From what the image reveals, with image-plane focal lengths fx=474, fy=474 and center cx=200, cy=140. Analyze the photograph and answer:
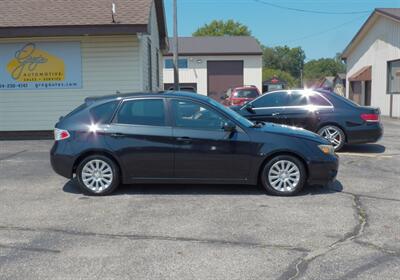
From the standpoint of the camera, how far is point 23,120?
14.0 meters

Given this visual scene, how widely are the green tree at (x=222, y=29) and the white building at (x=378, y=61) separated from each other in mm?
59374

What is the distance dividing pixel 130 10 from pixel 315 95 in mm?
5949

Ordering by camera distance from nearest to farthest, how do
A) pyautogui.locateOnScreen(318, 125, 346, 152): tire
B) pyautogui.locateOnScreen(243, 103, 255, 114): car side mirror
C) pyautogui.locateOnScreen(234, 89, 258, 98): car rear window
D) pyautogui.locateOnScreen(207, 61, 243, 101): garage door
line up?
pyautogui.locateOnScreen(318, 125, 346, 152): tire
pyautogui.locateOnScreen(243, 103, 255, 114): car side mirror
pyautogui.locateOnScreen(234, 89, 258, 98): car rear window
pyautogui.locateOnScreen(207, 61, 243, 101): garage door

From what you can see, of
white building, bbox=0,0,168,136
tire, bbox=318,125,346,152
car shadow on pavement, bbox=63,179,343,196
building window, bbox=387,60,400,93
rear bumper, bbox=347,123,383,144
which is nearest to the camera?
car shadow on pavement, bbox=63,179,343,196

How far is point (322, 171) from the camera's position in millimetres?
7094

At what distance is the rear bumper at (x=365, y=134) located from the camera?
11023 millimetres

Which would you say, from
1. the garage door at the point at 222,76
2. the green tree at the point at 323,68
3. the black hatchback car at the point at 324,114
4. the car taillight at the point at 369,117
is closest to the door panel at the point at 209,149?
the black hatchback car at the point at 324,114

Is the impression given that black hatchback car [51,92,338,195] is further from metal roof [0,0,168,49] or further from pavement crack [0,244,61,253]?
metal roof [0,0,168,49]

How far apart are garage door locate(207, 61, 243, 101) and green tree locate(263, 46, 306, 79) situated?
102 m

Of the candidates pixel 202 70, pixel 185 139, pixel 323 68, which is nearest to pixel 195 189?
pixel 185 139

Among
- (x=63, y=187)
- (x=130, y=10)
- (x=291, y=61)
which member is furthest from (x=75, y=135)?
(x=291, y=61)

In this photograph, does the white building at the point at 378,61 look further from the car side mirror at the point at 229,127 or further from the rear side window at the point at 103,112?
the rear side window at the point at 103,112

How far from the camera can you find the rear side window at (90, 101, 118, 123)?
23.9ft

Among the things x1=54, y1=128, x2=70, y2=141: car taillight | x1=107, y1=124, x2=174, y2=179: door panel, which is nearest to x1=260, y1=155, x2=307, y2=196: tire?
x1=107, y1=124, x2=174, y2=179: door panel
